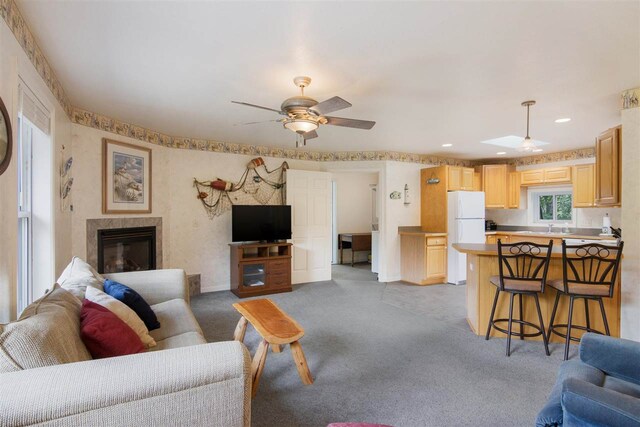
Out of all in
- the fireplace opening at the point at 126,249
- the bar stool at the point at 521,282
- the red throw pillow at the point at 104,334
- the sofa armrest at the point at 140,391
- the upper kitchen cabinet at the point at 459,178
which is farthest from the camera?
the upper kitchen cabinet at the point at 459,178

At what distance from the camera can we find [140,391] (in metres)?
1.10

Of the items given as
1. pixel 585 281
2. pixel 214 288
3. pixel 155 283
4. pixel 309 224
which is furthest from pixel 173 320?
pixel 309 224

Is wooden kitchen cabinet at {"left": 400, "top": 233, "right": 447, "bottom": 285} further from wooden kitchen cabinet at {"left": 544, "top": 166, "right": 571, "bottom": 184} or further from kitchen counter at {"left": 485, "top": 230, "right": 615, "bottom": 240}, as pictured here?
wooden kitchen cabinet at {"left": 544, "top": 166, "right": 571, "bottom": 184}

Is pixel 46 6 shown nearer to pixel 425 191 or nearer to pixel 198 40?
pixel 198 40

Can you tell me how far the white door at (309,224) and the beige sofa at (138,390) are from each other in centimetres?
435

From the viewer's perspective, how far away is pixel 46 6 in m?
1.78

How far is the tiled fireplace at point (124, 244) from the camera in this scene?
377 centimetres

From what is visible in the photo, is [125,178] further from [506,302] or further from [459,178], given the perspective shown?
[459,178]

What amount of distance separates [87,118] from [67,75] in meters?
1.07

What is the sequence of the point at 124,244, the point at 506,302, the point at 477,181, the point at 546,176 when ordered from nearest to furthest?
1. the point at 506,302
2. the point at 124,244
3. the point at 546,176
4. the point at 477,181

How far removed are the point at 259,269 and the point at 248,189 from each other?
1323 millimetres

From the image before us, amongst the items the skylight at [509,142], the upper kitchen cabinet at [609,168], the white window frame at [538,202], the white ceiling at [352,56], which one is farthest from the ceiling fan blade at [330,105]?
the white window frame at [538,202]

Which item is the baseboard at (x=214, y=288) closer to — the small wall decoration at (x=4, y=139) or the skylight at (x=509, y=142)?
the small wall decoration at (x=4, y=139)

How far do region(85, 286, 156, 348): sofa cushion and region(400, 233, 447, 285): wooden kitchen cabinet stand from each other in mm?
4582
